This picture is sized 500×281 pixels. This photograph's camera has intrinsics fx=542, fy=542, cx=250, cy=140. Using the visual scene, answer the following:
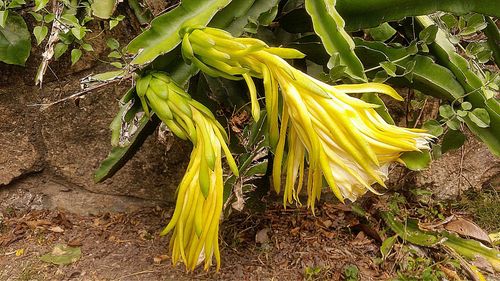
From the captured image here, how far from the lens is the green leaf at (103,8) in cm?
134

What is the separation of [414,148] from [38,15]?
929 millimetres

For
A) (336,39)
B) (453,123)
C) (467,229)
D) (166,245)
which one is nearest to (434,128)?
(453,123)

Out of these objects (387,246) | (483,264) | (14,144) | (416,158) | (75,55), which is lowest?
(483,264)

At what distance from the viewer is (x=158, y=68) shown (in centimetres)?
106

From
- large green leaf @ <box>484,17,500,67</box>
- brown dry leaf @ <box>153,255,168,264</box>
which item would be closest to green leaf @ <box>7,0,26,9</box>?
brown dry leaf @ <box>153,255,168,264</box>

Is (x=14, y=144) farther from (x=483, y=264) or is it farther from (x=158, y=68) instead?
(x=483, y=264)

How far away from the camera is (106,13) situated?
134 centimetres

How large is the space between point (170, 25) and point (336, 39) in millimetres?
311

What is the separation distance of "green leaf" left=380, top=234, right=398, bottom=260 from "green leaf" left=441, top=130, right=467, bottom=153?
11.4 inches

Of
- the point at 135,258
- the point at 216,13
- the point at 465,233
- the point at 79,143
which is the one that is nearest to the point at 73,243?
the point at 135,258

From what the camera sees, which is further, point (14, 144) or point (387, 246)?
point (14, 144)

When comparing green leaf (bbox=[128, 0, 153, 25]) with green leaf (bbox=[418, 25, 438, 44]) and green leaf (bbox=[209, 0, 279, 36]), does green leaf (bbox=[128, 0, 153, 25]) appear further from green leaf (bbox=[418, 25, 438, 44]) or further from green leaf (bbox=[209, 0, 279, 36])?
green leaf (bbox=[418, 25, 438, 44])

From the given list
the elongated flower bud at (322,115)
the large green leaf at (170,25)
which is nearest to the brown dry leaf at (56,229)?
the large green leaf at (170,25)

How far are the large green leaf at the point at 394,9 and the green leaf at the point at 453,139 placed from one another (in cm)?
34
